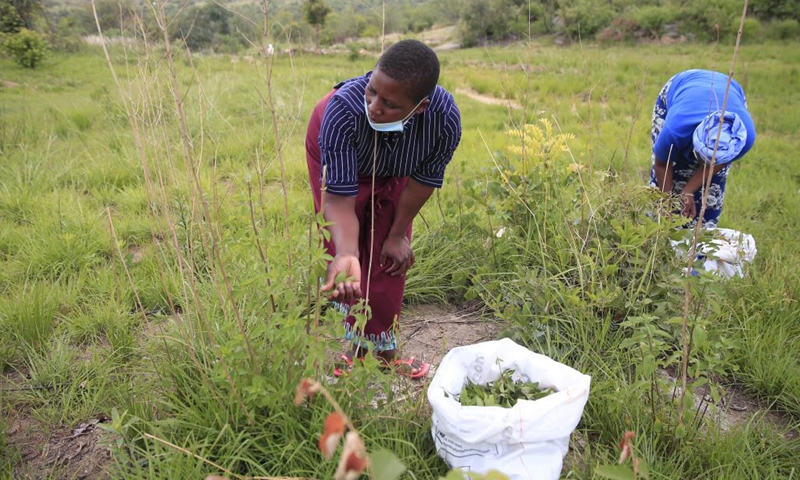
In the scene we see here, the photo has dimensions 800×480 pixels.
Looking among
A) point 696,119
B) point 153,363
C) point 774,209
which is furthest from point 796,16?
point 153,363

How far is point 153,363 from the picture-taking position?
1.88 metres

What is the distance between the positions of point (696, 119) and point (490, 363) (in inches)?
68.8

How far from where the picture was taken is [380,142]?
5.88 feet

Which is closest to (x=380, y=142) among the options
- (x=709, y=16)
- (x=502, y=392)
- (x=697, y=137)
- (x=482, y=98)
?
(x=502, y=392)

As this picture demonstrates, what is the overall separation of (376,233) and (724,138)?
1.71 meters

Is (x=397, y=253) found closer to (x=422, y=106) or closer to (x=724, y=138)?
(x=422, y=106)

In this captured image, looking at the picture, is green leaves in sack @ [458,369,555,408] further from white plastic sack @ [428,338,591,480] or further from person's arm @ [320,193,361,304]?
person's arm @ [320,193,361,304]

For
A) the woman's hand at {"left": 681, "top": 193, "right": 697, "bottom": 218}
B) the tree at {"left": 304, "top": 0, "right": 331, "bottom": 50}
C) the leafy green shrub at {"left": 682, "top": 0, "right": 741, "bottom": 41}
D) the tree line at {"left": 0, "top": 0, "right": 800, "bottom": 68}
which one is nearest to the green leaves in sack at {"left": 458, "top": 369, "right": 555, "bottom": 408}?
the woman's hand at {"left": 681, "top": 193, "right": 697, "bottom": 218}

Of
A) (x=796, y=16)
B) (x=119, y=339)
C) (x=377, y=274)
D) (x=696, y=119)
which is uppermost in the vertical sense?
(x=796, y=16)

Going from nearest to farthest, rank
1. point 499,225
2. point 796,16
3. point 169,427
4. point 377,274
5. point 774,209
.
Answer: point 169,427, point 377,274, point 499,225, point 774,209, point 796,16

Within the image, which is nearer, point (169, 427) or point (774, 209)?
point (169, 427)

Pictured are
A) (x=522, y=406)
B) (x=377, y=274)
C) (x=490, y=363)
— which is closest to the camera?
(x=522, y=406)

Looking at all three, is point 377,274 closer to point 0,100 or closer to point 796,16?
point 0,100

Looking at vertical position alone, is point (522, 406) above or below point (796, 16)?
below
